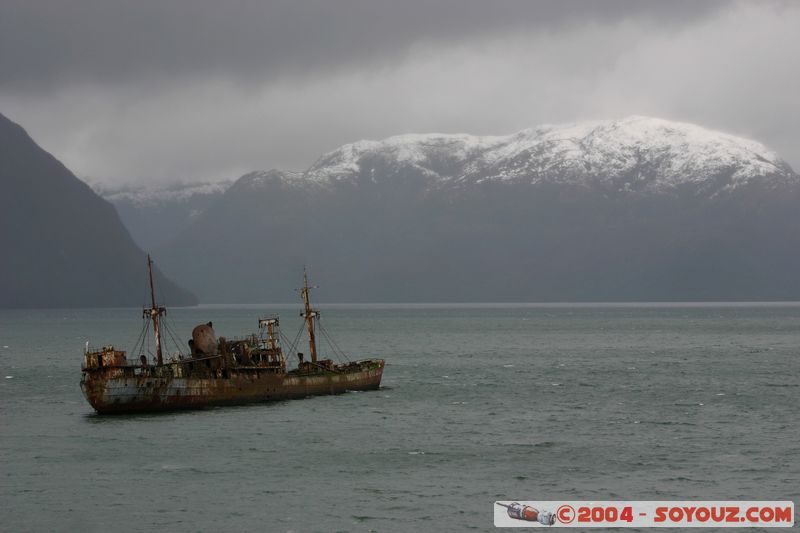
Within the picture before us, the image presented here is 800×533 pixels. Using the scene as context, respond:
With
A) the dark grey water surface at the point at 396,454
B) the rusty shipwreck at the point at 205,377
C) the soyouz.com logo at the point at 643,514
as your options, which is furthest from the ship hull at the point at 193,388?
the soyouz.com logo at the point at 643,514

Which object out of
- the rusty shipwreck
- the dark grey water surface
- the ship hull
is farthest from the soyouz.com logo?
the ship hull

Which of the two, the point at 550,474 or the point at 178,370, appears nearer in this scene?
the point at 550,474

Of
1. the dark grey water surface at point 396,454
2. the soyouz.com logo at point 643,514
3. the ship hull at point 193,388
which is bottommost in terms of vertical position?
the soyouz.com logo at point 643,514

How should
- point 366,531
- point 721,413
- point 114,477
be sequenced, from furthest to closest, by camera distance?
point 721,413 < point 114,477 < point 366,531

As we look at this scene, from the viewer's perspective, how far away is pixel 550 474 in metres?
63.7

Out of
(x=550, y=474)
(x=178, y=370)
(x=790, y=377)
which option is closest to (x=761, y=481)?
(x=550, y=474)

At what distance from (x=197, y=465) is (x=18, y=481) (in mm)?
10255

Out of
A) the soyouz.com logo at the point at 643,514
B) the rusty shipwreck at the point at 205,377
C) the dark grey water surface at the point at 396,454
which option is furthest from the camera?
the rusty shipwreck at the point at 205,377

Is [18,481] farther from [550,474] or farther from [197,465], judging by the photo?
[550,474]

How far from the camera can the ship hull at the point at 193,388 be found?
9000 centimetres

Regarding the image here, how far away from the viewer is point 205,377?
95562 millimetres

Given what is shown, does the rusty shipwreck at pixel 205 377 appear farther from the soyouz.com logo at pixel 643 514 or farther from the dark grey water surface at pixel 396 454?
the soyouz.com logo at pixel 643 514

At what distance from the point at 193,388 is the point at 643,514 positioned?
160ft

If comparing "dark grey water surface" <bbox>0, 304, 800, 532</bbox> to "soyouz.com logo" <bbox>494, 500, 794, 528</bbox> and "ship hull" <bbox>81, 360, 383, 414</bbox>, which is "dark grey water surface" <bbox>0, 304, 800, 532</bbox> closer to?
"soyouz.com logo" <bbox>494, 500, 794, 528</bbox>
